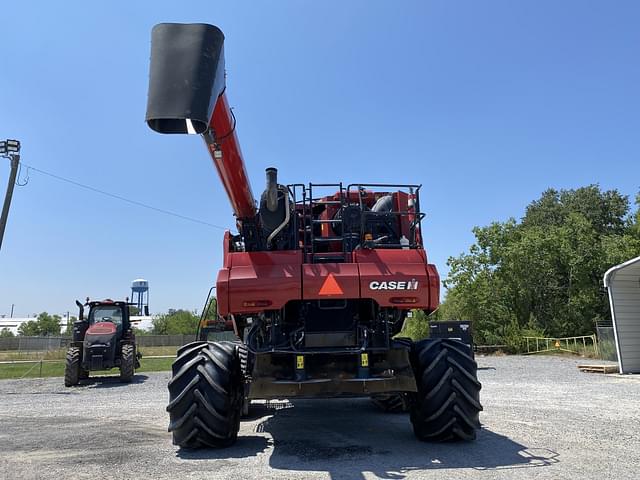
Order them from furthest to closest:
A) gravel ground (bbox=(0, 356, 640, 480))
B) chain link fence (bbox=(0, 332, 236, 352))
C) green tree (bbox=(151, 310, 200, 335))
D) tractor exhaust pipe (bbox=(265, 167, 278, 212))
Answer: green tree (bbox=(151, 310, 200, 335))
chain link fence (bbox=(0, 332, 236, 352))
tractor exhaust pipe (bbox=(265, 167, 278, 212))
gravel ground (bbox=(0, 356, 640, 480))

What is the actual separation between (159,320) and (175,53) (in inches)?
3575

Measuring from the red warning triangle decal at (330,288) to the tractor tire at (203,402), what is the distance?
61.1 inches

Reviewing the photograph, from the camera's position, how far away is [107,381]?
18.1m

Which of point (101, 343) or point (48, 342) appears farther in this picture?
point (48, 342)

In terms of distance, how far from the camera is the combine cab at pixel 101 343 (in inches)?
661

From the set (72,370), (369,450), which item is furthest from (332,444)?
(72,370)

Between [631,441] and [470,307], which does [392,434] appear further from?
[470,307]

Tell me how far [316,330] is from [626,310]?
618 inches

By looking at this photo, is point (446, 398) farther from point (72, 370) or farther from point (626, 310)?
point (626, 310)

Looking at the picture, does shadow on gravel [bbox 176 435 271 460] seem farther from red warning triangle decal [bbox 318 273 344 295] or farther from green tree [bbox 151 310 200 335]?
green tree [bbox 151 310 200 335]

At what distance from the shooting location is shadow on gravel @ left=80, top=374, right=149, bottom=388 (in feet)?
54.9

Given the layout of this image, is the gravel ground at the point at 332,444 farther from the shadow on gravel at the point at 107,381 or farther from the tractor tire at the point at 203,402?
the shadow on gravel at the point at 107,381

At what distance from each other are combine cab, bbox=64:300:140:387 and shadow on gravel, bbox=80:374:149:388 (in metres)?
0.25

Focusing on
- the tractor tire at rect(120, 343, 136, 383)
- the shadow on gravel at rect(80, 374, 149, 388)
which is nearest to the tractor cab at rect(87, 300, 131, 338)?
the tractor tire at rect(120, 343, 136, 383)
